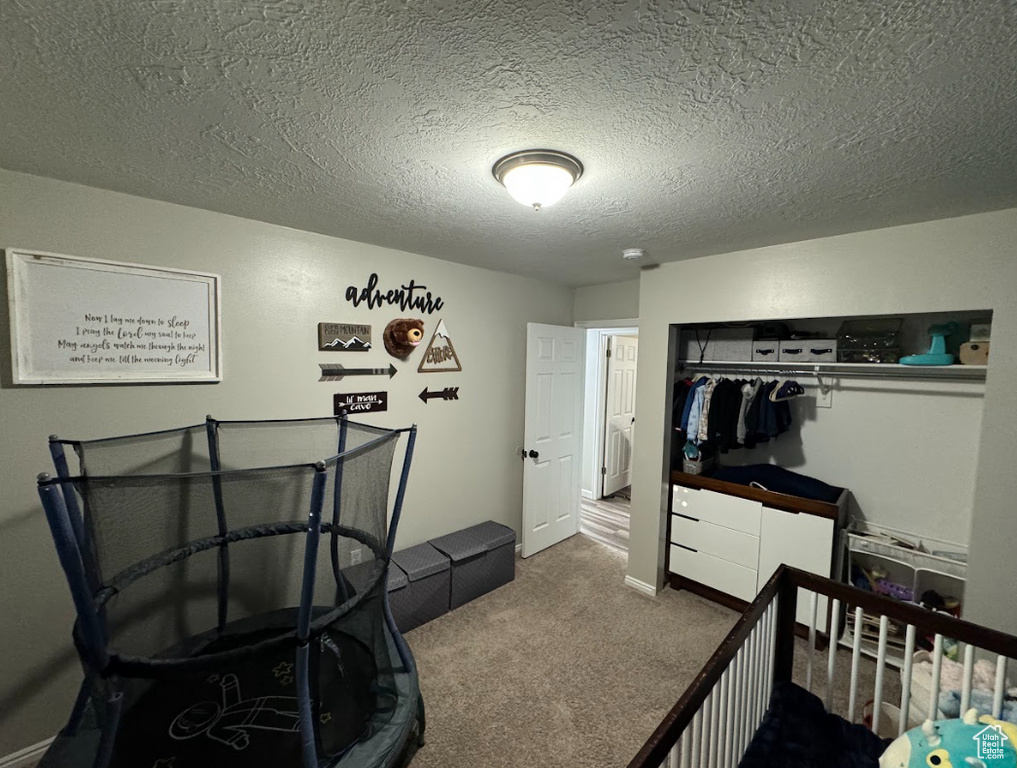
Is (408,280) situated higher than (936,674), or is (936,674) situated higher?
(408,280)

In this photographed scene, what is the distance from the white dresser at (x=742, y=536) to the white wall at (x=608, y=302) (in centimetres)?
144

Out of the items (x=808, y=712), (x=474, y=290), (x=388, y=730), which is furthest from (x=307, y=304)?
(x=808, y=712)

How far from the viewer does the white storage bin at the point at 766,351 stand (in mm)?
2635

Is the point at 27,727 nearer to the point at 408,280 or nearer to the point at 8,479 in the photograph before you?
the point at 8,479

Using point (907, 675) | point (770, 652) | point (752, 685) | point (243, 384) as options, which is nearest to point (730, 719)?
point (752, 685)

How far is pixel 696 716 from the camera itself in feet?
3.56

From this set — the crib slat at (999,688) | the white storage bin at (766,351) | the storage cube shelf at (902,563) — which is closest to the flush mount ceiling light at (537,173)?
the white storage bin at (766,351)

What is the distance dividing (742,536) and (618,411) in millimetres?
2529

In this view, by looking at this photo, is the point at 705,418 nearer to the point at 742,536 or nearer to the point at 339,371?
the point at 742,536

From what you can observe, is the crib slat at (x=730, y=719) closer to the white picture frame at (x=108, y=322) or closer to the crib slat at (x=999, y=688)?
the crib slat at (x=999, y=688)

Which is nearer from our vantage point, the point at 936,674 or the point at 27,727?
the point at 936,674

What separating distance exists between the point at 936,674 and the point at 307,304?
3175 mm

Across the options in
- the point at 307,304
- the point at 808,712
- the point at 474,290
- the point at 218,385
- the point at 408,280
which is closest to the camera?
the point at 808,712

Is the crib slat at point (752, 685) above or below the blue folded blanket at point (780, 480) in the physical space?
below
